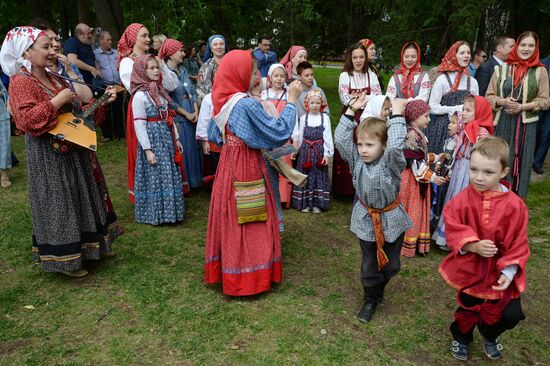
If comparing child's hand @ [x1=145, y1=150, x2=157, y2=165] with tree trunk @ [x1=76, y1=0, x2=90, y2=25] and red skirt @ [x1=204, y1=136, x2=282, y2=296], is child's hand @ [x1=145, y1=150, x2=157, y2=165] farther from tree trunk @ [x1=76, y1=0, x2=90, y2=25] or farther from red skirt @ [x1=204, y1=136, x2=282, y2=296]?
tree trunk @ [x1=76, y1=0, x2=90, y2=25]

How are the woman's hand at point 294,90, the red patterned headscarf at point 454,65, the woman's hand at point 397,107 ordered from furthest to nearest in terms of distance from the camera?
the red patterned headscarf at point 454,65 → the woman's hand at point 294,90 → the woman's hand at point 397,107

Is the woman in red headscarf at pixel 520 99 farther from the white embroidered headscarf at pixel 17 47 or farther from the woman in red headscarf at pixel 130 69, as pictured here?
the white embroidered headscarf at pixel 17 47

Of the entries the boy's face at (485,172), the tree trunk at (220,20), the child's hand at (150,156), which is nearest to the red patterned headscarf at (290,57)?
the child's hand at (150,156)

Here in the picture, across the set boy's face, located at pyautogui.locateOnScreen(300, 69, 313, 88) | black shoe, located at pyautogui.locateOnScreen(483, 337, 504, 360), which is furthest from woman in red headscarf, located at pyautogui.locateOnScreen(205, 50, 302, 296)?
boy's face, located at pyautogui.locateOnScreen(300, 69, 313, 88)

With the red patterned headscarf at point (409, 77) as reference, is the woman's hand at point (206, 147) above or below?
below

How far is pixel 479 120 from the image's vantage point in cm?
440

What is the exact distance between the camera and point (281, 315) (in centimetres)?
364

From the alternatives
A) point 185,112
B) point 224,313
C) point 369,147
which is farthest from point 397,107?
point 185,112

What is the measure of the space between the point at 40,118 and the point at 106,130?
→ 21.6ft

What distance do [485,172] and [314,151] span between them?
10.3 feet

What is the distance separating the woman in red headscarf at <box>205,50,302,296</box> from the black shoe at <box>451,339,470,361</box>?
4.83 ft

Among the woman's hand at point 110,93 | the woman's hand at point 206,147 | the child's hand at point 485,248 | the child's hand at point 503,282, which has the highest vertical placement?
the woman's hand at point 110,93

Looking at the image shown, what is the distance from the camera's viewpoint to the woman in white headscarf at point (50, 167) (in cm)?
362

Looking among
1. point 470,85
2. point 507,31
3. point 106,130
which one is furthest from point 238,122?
point 507,31
